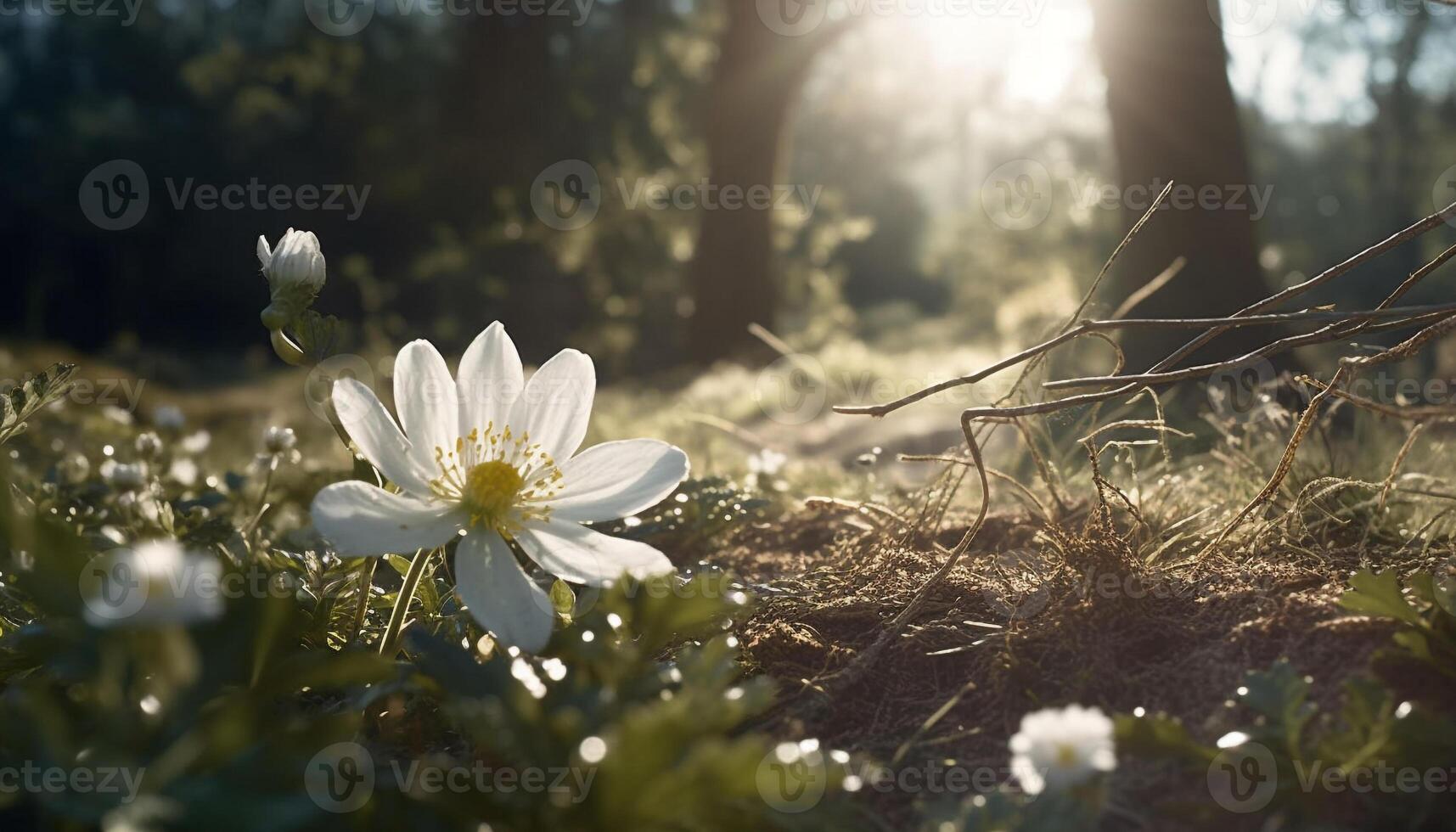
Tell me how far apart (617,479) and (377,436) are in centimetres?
36

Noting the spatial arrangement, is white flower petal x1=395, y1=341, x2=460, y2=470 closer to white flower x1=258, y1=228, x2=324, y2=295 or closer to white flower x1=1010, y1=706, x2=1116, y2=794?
white flower x1=258, y1=228, x2=324, y2=295

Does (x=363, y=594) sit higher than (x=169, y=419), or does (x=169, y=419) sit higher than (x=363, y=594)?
(x=169, y=419)

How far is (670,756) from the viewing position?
969 mm

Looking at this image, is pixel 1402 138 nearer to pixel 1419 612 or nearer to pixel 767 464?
pixel 767 464

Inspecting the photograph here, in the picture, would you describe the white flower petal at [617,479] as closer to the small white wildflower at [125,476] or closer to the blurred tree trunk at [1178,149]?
the small white wildflower at [125,476]

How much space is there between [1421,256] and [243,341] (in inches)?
1252

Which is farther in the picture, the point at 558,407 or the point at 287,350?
the point at 558,407

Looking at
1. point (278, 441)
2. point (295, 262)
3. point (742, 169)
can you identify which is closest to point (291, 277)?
point (295, 262)

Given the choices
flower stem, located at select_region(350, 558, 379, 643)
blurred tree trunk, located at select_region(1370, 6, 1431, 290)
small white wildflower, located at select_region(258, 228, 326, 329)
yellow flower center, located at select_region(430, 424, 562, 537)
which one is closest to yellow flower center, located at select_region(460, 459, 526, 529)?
yellow flower center, located at select_region(430, 424, 562, 537)

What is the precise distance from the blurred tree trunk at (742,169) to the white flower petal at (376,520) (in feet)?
32.0

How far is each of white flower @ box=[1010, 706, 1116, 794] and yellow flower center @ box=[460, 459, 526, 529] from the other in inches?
30.8

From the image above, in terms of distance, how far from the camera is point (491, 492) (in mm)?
1513

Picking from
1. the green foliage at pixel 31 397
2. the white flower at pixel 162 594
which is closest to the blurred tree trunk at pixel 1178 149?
the green foliage at pixel 31 397

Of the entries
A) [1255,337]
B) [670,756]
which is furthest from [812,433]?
[670,756]
